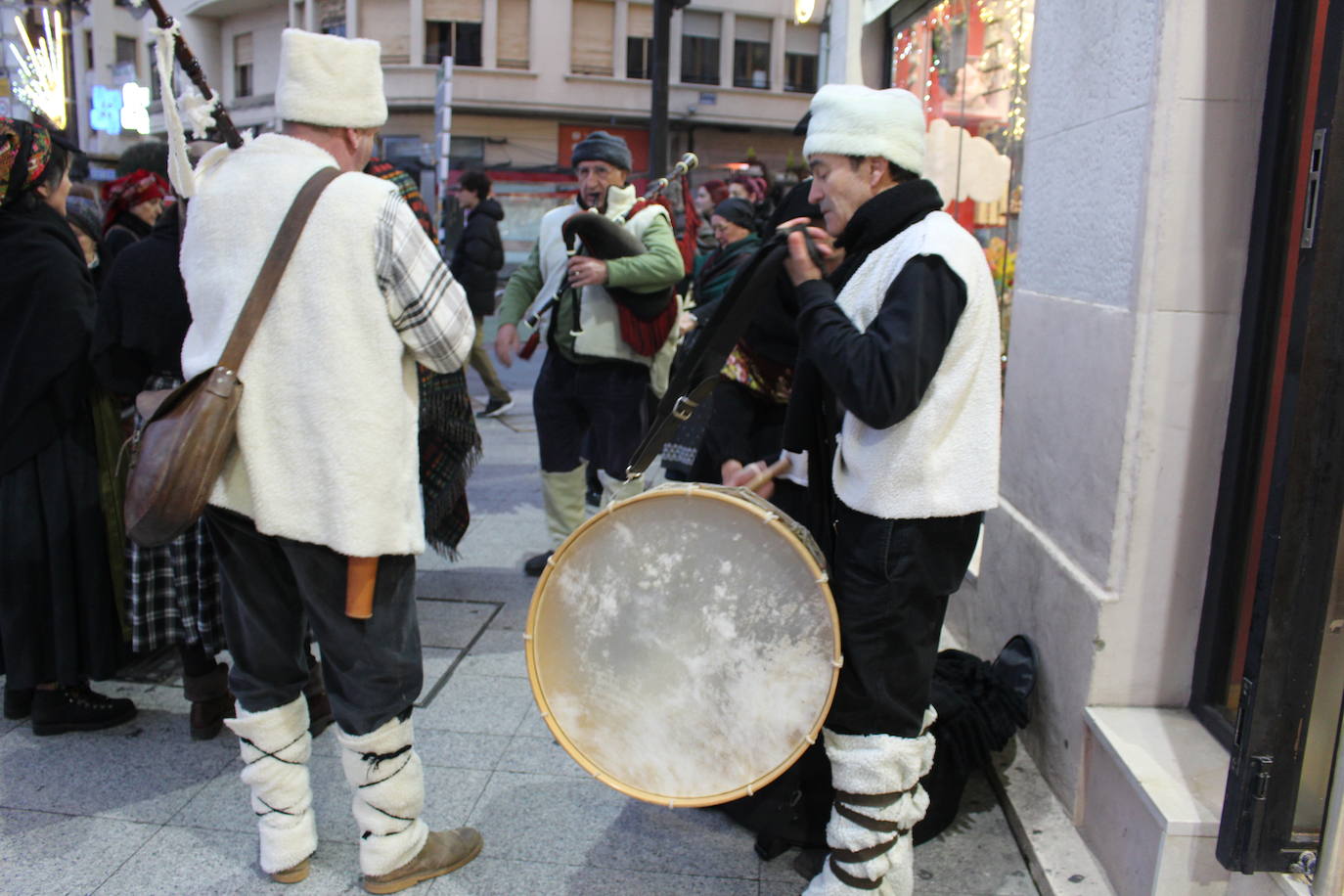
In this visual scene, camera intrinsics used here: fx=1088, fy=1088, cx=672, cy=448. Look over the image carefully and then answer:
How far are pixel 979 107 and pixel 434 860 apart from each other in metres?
3.85

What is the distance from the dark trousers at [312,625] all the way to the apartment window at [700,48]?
29375 millimetres

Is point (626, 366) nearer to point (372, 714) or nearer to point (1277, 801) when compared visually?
point (372, 714)

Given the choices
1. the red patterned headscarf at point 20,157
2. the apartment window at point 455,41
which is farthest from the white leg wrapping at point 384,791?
the apartment window at point 455,41

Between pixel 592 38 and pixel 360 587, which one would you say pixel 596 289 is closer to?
pixel 360 587

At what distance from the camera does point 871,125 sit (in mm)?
2205

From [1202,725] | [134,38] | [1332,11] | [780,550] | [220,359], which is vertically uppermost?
[134,38]

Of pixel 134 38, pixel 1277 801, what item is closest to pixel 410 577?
pixel 1277 801

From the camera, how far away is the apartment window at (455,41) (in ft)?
92.2

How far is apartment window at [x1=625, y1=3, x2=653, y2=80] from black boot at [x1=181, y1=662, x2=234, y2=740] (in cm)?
2756

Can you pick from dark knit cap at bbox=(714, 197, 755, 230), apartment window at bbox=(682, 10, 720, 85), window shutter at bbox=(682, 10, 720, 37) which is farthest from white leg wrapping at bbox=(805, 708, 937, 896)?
window shutter at bbox=(682, 10, 720, 37)

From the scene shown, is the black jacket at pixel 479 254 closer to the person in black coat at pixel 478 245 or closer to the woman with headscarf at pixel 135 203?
the person in black coat at pixel 478 245

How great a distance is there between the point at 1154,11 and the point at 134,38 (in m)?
41.7

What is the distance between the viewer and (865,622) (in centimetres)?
225

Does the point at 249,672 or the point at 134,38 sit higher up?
the point at 134,38
